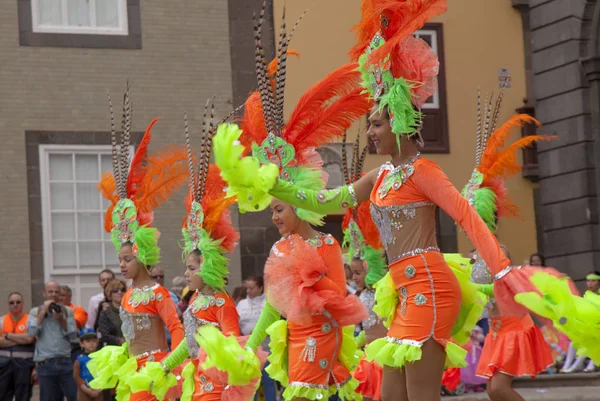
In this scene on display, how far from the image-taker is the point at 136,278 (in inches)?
353

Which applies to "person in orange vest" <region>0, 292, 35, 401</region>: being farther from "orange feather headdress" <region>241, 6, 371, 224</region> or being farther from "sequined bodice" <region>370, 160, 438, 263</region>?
"sequined bodice" <region>370, 160, 438, 263</region>

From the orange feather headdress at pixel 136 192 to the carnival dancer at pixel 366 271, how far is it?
1.58 metres

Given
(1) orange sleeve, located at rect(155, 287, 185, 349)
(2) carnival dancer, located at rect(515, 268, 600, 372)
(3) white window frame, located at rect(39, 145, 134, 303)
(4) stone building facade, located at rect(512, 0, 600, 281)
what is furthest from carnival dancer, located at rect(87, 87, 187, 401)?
(4) stone building facade, located at rect(512, 0, 600, 281)

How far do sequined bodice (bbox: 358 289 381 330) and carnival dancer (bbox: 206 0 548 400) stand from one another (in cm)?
329

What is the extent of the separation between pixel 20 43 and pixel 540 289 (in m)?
11.7

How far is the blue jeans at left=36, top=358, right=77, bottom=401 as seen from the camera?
1204cm

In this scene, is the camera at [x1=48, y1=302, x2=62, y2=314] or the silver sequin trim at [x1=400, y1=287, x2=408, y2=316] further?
the camera at [x1=48, y1=302, x2=62, y2=314]

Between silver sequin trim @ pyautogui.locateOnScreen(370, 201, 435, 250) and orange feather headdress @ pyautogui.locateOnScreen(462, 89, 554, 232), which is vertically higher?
orange feather headdress @ pyautogui.locateOnScreen(462, 89, 554, 232)

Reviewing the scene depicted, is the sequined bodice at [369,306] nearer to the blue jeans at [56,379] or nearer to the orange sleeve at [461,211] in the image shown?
the orange sleeve at [461,211]

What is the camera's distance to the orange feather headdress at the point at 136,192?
9.12m

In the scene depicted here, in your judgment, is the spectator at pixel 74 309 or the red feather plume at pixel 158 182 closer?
the red feather plume at pixel 158 182

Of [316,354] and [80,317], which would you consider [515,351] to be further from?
[80,317]

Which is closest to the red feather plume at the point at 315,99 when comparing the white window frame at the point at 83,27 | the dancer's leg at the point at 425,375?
the dancer's leg at the point at 425,375

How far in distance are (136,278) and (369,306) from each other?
185 centimetres
